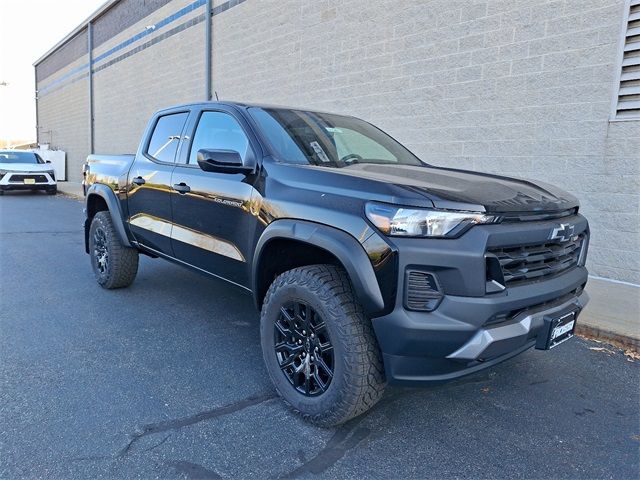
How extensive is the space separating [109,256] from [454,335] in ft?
13.1

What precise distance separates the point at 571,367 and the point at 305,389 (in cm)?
215

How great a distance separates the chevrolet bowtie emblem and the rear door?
291 centimetres

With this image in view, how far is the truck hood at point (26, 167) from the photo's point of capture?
1611 cm

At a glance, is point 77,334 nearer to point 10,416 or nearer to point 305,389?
point 10,416

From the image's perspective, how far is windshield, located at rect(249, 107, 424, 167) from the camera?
3318 millimetres

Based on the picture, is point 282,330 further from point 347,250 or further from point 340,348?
point 347,250

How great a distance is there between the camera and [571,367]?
145 inches

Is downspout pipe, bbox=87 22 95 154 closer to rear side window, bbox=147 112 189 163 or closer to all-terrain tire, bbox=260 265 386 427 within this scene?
rear side window, bbox=147 112 189 163

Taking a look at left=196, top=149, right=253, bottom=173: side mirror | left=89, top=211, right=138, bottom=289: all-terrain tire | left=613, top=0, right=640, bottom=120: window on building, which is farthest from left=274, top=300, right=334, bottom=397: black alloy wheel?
left=613, top=0, right=640, bottom=120: window on building

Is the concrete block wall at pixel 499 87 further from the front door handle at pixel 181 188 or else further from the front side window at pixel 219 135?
the front door handle at pixel 181 188

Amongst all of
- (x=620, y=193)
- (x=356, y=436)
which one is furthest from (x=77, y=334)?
(x=620, y=193)

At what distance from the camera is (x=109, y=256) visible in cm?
513

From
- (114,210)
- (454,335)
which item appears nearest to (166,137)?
(114,210)

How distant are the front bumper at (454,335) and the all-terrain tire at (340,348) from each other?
4.4 inches
